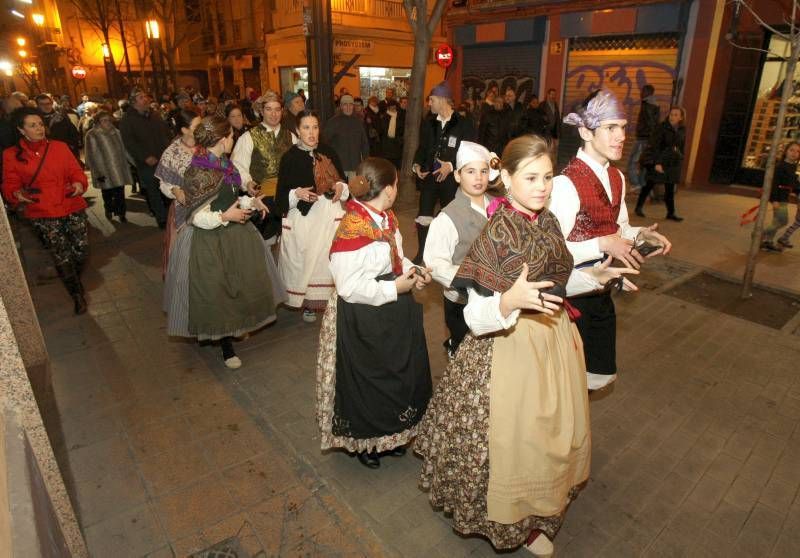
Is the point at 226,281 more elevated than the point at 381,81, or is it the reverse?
the point at 381,81

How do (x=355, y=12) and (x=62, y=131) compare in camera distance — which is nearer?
(x=62, y=131)

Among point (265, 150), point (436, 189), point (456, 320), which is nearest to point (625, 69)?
point (436, 189)

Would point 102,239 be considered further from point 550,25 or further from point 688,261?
point 550,25

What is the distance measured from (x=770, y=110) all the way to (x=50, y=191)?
13.0 metres

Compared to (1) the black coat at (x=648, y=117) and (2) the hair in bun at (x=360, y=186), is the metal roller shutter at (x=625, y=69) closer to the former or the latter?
(1) the black coat at (x=648, y=117)

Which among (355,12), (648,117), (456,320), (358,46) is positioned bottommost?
(456,320)

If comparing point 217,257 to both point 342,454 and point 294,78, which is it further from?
point 294,78

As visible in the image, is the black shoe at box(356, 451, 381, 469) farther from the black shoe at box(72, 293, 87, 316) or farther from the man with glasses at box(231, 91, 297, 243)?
the black shoe at box(72, 293, 87, 316)

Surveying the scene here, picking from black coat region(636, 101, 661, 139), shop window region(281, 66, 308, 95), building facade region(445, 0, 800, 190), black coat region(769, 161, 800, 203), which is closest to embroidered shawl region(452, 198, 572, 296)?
black coat region(769, 161, 800, 203)

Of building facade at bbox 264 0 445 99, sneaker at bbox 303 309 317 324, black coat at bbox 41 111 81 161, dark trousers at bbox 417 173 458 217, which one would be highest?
building facade at bbox 264 0 445 99

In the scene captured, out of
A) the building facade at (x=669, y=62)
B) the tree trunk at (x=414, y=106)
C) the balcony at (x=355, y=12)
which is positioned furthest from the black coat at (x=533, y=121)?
the balcony at (x=355, y=12)

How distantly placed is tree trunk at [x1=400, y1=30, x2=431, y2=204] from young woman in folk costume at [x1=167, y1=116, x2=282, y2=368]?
6227 millimetres

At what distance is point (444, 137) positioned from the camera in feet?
21.6

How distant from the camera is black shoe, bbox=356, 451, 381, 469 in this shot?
3.39 metres
